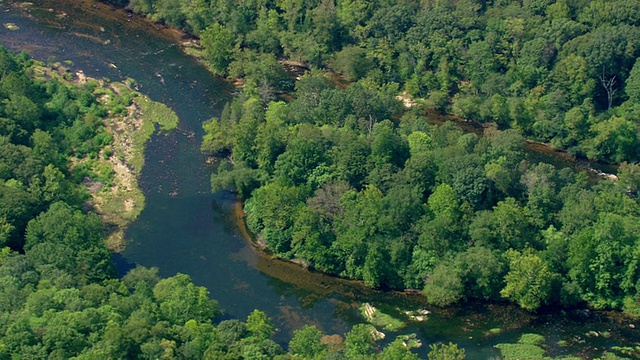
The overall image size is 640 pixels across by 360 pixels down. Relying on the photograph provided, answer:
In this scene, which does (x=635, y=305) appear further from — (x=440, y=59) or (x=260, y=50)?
(x=260, y=50)

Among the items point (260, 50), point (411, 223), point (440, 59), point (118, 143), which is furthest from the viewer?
point (260, 50)

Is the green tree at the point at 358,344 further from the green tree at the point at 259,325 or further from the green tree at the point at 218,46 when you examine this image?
the green tree at the point at 218,46

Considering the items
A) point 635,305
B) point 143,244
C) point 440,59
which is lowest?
point 143,244

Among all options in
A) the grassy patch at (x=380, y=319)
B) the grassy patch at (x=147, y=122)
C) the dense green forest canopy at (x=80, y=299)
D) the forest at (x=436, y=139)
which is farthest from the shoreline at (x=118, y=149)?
the grassy patch at (x=380, y=319)

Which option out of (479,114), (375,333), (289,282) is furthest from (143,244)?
(479,114)

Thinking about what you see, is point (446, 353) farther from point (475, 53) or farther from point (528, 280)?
point (475, 53)
